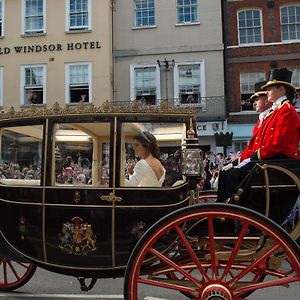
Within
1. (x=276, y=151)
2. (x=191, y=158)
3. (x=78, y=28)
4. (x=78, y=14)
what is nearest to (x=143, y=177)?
(x=191, y=158)

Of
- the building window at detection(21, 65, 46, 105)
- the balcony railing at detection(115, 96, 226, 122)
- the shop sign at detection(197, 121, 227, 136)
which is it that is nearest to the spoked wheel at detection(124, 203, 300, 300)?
the shop sign at detection(197, 121, 227, 136)

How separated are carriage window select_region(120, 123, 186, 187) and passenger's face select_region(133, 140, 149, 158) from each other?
18 millimetres

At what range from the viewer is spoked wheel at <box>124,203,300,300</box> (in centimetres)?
319

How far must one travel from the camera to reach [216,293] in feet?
10.7

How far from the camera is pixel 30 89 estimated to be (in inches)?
798

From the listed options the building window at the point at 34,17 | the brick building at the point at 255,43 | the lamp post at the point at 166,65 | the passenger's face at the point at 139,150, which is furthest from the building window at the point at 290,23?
the passenger's face at the point at 139,150

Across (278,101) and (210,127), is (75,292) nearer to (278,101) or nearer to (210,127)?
(278,101)

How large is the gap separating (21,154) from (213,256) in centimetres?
208

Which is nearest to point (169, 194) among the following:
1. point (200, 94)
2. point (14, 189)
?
point (14, 189)

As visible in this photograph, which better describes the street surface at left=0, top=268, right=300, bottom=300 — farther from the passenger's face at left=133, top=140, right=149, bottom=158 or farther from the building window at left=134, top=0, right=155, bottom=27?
the building window at left=134, top=0, right=155, bottom=27

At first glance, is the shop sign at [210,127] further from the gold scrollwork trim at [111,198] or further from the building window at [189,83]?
the gold scrollwork trim at [111,198]

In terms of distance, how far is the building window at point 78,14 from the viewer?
20156 millimetres

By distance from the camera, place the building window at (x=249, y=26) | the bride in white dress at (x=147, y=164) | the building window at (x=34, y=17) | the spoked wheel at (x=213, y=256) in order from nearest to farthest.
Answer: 1. the spoked wheel at (x=213, y=256)
2. the bride in white dress at (x=147, y=164)
3. the building window at (x=249, y=26)
4. the building window at (x=34, y=17)

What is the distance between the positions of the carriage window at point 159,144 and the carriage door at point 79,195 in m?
0.14
